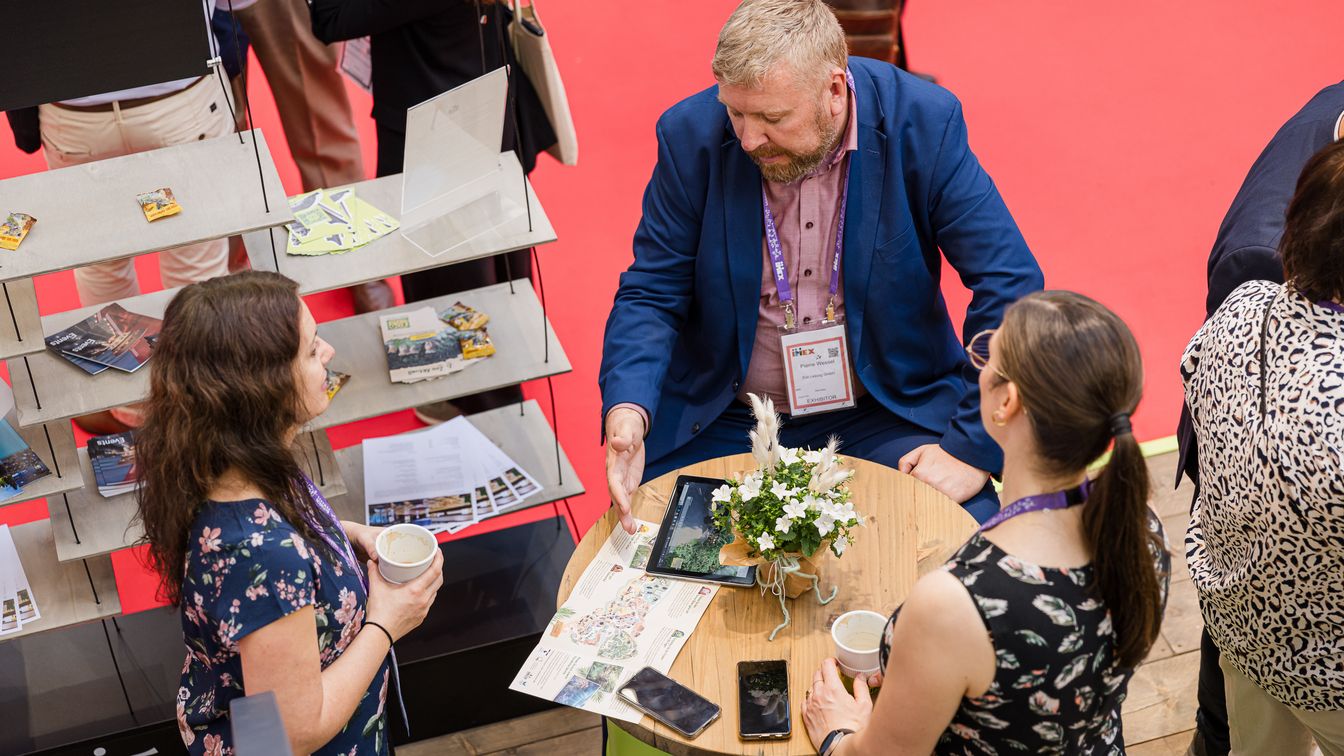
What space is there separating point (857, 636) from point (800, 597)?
183 mm

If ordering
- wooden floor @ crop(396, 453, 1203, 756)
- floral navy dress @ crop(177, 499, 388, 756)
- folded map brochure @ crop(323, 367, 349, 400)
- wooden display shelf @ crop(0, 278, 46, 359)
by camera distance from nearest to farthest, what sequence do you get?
floral navy dress @ crop(177, 499, 388, 756)
wooden display shelf @ crop(0, 278, 46, 359)
folded map brochure @ crop(323, 367, 349, 400)
wooden floor @ crop(396, 453, 1203, 756)

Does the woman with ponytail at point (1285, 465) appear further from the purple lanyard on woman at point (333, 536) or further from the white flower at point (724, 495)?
the purple lanyard on woman at point (333, 536)

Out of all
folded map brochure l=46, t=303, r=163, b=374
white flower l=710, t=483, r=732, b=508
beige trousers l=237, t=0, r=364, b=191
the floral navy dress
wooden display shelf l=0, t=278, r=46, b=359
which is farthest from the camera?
beige trousers l=237, t=0, r=364, b=191

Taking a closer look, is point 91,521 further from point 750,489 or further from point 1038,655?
point 1038,655

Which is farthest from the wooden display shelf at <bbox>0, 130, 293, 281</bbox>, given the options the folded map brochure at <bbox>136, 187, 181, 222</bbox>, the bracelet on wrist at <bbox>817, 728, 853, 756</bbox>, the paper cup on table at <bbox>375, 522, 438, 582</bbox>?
the bracelet on wrist at <bbox>817, 728, 853, 756</bbox>

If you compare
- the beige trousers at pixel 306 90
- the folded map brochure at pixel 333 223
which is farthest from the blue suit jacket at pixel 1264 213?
the beige trousers at pixel 306 90

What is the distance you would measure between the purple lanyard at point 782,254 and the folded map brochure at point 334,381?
109 cm

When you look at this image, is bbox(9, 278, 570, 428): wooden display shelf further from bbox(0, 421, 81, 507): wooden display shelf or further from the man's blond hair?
the man's blond hair

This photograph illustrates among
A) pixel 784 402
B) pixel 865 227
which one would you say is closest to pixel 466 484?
pixel 784 402

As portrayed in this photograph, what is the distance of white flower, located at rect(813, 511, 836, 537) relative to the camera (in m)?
2.25

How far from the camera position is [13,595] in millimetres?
2990

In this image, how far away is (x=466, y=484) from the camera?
11.0 ft

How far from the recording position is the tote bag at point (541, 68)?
3307 mm

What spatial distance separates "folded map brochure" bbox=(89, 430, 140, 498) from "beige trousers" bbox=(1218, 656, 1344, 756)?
2.48 metres
